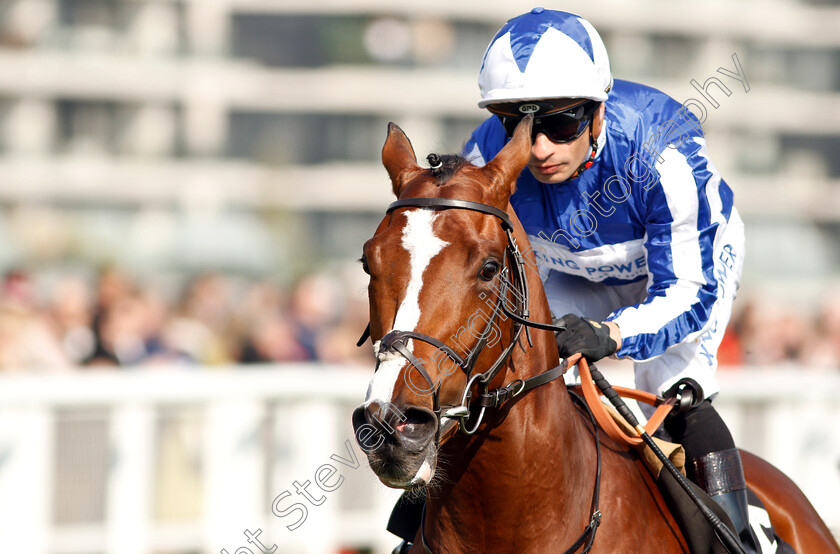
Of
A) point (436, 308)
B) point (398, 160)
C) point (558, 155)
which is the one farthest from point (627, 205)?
point (436, 308)

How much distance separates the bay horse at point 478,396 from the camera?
2090mm

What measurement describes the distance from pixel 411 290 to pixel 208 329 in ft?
21.1

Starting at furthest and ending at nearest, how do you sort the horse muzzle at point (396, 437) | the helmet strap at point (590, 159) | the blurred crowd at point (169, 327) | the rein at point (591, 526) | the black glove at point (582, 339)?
the blurred crowd at point (169, 327)
the helmet strap at point (590, 159)
the black glove at point (582, 339)
the rein at point (591, 526)
the horse muzzle at point (396, 437)

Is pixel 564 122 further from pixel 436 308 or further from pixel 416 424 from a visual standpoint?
pixel 416 424

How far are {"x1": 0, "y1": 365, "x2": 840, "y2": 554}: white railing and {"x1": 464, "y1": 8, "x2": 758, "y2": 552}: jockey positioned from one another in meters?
2.56

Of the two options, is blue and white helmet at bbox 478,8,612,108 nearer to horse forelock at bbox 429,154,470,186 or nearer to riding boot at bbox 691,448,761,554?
horse forelock at bbox 429,154,470,186

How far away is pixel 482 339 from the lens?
2.25 m

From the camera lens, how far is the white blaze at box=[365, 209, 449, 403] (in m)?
2.06

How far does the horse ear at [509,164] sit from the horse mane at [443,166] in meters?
0.09

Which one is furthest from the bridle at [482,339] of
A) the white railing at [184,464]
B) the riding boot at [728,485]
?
the white railing at [184,464]

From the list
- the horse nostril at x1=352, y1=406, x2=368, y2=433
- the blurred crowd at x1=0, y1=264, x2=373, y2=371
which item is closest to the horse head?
the horse nostril at x1=352, y1=406, x2=368, y2=433

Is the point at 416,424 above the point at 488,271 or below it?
below

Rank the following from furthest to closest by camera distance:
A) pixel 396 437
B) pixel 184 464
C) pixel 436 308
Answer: pixel 184 464 → pixel 436 308 → pixel 396 437

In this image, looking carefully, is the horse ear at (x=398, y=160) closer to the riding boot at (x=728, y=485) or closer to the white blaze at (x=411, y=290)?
the white blaze at (x=411, y=290)
